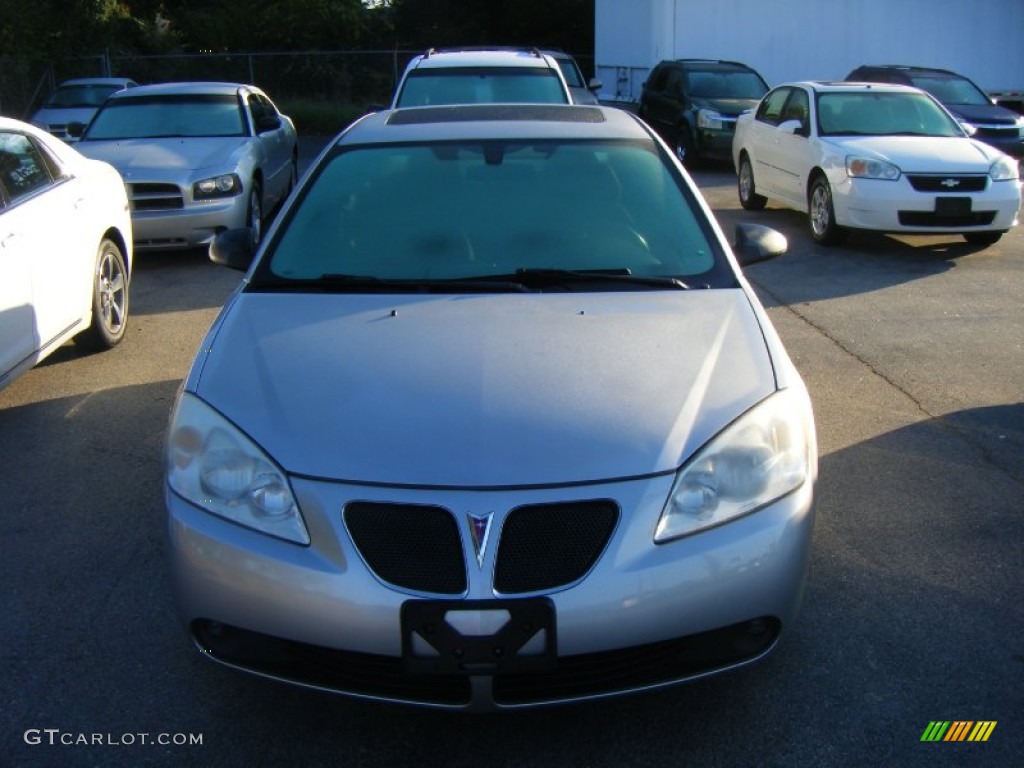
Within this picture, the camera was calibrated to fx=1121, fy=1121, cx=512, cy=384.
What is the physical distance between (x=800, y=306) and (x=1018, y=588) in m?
4.74

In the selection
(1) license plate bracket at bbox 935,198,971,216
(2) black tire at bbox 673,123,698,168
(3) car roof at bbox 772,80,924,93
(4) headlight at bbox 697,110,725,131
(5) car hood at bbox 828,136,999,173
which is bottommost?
(2) black tire at bbox 673,123,698,168

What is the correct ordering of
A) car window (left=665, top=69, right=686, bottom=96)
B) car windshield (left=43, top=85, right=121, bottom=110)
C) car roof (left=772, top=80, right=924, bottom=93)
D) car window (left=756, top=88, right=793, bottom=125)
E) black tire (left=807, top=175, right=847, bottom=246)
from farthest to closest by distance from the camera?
car windshield (left=43, top=85, right=121, bottom=110) < car window (left=665, top=69, right=686, bottom=96) < car window (left=756, top=88, right=793, bottom=125) < car roof (left=772, top=80, right=924, bottom=93) < black tire (left=807, top=175, right=847, bottom=246)

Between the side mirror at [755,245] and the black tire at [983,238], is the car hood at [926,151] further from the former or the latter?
the side mirror at [755,245]

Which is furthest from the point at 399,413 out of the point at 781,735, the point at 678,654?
the point at 781,735

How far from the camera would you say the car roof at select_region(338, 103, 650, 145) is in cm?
469

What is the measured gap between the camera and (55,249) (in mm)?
6340

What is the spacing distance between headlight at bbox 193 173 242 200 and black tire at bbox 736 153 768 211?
20.3 feet

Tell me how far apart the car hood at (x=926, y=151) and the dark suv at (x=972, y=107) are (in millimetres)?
6036

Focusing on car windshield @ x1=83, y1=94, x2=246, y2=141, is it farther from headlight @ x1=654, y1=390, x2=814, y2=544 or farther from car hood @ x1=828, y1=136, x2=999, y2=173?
headlight @ x1=654, y1=390, x2=814, y2=544

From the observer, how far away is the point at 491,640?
9.12 feet

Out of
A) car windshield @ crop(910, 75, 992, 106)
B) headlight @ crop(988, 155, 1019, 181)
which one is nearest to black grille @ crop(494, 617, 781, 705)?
headlight @ crop(988, 155, 1019, 181)

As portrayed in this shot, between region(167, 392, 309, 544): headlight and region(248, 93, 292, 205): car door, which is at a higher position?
region(167, 392, 309, 544): headlight

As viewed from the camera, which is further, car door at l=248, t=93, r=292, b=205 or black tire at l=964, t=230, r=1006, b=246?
car door at l=248, t=93, r=292, b=205

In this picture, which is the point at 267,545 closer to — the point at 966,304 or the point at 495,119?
the point at 495,119
